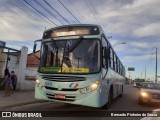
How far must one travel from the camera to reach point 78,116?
9.52m

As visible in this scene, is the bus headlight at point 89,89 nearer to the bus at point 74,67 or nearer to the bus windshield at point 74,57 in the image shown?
the bus at point 74,67

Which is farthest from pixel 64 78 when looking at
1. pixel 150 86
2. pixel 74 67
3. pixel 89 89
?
pixel 150 86

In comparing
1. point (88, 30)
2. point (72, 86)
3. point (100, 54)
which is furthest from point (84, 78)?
point (88, 30)

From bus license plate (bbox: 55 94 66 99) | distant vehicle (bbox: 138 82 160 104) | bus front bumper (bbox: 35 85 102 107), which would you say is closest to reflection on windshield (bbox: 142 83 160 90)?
distant vehicle (bbox: 138 82 160 104)

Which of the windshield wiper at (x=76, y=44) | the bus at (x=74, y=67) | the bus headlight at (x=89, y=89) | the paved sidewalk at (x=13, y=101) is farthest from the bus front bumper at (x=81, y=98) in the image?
the paved sidewalk at (x=13, y=101)

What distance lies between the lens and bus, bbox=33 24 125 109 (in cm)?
888

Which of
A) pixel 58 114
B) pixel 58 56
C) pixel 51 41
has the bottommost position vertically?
pixel 58 114

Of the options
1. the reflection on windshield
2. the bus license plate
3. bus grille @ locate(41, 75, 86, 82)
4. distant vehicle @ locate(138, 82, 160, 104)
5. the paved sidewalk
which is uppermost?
bus grille @ locate(41, 75, 86, 82)

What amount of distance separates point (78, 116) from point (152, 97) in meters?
6.84

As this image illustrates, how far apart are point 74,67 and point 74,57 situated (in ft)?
1.30

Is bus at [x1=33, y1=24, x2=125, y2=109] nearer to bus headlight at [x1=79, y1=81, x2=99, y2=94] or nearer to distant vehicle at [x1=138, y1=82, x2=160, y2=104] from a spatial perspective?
bus headlight at [x1=79, y1=81, x2=99, y2=94]

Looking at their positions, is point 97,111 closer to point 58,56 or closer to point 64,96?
point 64,96

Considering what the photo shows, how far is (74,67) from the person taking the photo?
911 centimetres

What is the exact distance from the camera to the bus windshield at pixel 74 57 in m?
9.08
